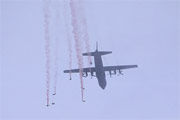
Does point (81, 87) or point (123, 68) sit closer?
point (81, 87)

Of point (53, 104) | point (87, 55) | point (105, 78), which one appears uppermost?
point (87, 55)

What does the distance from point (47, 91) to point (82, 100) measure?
365 cm

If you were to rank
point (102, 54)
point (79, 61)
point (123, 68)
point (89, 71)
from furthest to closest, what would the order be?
point (123, 68) → point (89, 71) → point (102, 54) → point (79, 61)

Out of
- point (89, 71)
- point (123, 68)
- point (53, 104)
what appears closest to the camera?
point (53, 104)

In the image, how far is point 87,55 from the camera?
3562cm

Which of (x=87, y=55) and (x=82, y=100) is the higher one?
(x=87, y=55)

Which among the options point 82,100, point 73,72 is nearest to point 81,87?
point 82,100

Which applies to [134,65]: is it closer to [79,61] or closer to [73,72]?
[73,72]

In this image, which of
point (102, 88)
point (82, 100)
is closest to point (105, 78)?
point (102, 88)

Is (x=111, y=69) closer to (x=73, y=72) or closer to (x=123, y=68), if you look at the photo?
(x=123, y=68)

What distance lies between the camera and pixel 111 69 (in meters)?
43.4

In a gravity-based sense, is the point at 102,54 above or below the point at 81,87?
above

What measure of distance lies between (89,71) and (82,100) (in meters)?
8.16

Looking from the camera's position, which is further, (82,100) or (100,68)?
(100,68)
